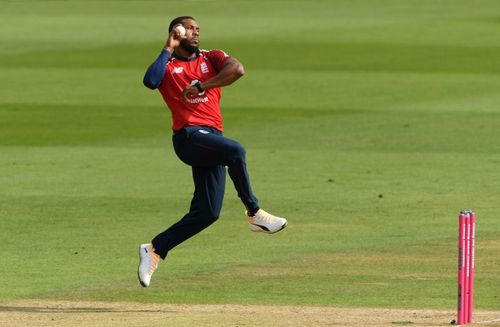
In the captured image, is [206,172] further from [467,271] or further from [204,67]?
[467,271]

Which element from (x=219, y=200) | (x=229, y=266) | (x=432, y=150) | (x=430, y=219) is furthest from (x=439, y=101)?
(x=219, y=200)

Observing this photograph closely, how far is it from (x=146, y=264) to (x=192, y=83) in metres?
1.56

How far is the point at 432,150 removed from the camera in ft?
83.8

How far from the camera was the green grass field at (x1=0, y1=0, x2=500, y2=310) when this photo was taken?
15000mm

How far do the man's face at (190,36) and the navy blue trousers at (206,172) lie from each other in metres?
0.66

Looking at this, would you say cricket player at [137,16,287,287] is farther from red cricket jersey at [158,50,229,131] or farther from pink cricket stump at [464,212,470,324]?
pink cricket stump at [464,212,470,324]

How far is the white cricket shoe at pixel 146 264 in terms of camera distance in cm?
1344

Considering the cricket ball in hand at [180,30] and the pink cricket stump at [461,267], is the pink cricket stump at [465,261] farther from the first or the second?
the cricket ball in hand at [180,30]

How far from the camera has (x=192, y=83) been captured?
522 inches

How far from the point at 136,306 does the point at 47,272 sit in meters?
2.11

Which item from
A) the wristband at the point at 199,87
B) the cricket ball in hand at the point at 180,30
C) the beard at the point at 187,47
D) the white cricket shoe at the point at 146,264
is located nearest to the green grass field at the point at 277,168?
the white cricket shoe at the point at 146,264

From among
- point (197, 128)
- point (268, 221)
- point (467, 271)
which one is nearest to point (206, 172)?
point (197, 128)

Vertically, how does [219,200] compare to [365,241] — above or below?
above

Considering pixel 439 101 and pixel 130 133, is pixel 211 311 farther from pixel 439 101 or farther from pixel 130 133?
pixel 439 101
